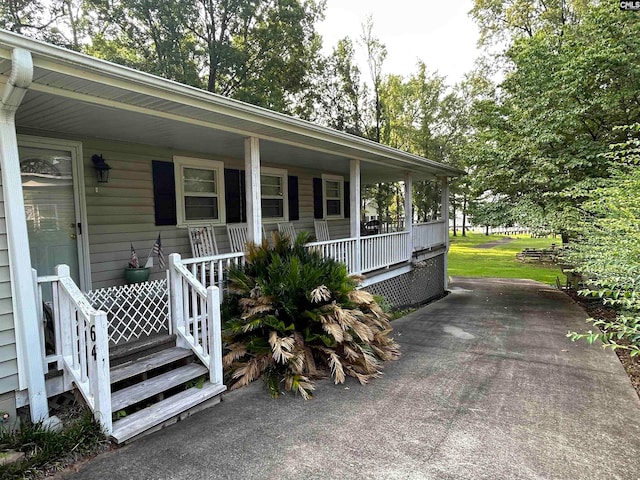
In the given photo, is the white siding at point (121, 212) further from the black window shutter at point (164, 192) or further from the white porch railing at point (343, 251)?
the white porch railing at point (343, 251)

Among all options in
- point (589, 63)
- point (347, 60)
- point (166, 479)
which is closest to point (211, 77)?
point (347, 60)

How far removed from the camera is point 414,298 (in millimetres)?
10039

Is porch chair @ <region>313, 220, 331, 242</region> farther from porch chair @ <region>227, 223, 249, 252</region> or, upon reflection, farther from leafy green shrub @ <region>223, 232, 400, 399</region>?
leafy green shrub @ <region>223, 232, 400, 399</region>

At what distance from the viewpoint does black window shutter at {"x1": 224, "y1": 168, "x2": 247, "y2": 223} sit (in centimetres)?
670

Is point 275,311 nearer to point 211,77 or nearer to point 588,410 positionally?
point 588,410

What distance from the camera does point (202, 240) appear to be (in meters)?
6.18

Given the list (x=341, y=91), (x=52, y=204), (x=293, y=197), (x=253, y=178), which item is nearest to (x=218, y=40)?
(x=341, y=91)

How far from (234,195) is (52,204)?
290 cm

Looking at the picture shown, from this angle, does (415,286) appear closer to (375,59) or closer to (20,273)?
(20,273)

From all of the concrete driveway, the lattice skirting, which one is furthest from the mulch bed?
the lattice skirting

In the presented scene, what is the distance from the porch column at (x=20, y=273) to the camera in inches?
105

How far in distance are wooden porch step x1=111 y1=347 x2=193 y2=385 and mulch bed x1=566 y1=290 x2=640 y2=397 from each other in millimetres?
4955

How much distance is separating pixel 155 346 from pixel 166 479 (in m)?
1.50

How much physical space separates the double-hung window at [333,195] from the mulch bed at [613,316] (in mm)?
6419
